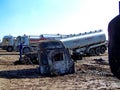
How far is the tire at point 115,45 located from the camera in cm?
295

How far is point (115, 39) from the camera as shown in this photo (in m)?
2.99

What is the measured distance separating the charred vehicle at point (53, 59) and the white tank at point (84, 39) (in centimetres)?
1673

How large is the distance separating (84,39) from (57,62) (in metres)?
19.3

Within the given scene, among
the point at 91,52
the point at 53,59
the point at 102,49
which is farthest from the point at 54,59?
the point at 102,49

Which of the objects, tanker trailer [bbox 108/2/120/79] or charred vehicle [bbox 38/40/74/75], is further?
charred vehicle [bbox 38/40/74/75]

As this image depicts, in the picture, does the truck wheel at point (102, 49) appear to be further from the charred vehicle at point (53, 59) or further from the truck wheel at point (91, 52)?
the charred vehicle at point (53, 59)

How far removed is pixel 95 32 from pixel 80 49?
2941 mm

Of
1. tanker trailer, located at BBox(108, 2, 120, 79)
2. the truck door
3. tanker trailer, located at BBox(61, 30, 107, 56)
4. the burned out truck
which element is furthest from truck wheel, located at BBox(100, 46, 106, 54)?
tanker trailer, located at BBox(108, 2, 120, 79)

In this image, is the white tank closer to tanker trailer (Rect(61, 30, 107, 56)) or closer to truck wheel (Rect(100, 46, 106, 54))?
tanker trailer (Rect(61, 30, 107, 56))

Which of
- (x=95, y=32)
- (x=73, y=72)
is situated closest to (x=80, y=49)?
(x=95, y=32)

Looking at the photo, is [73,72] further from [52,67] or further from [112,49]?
[112,49]

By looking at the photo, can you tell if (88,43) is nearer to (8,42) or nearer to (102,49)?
(102,49)

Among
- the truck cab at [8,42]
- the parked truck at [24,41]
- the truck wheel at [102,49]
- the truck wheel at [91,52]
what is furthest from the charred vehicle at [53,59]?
the truck cab at [8,42]

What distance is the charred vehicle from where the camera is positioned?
19.5 metres
